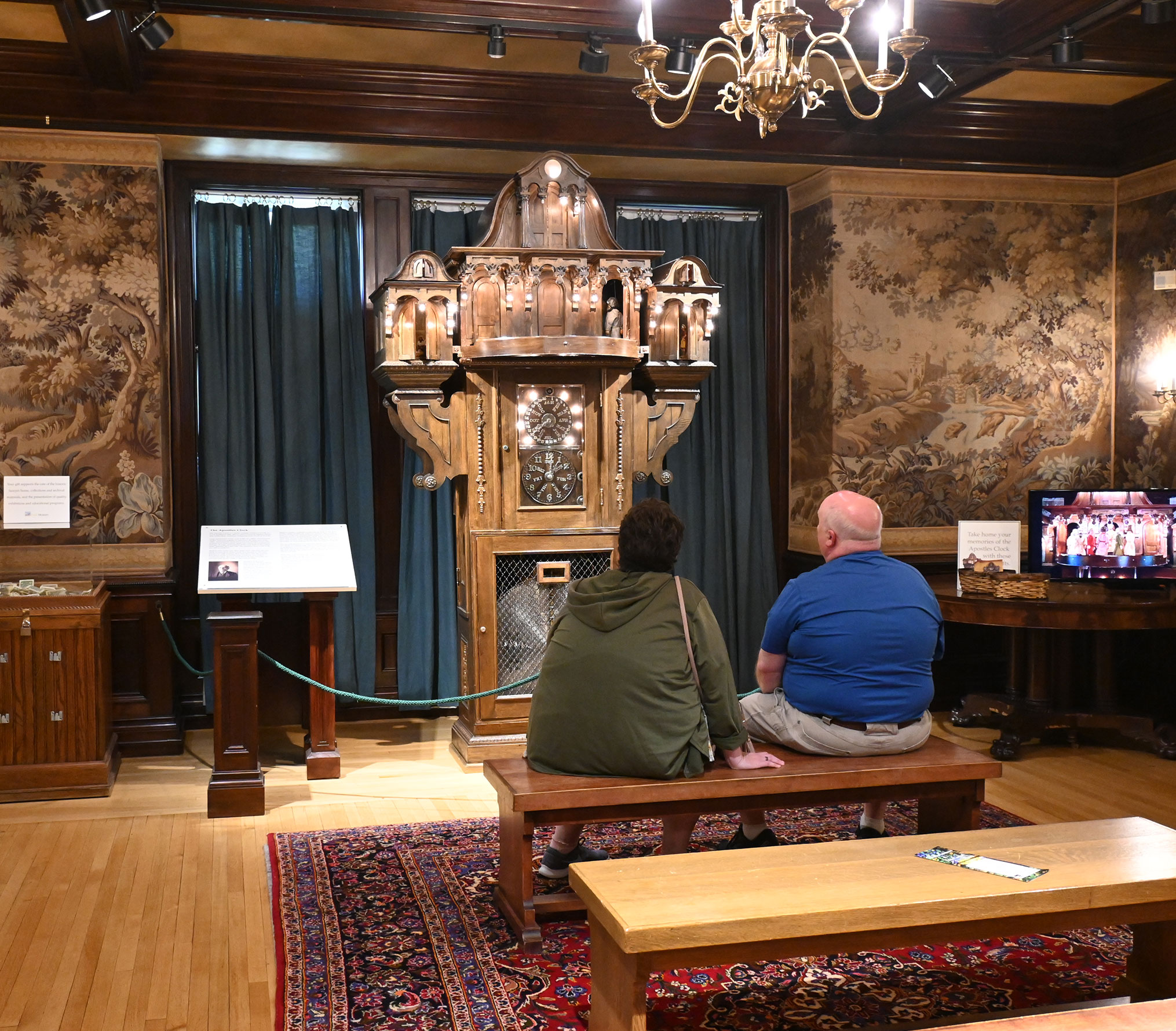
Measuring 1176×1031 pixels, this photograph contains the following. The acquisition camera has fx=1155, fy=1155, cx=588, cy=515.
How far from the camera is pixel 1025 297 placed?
21.7 feet

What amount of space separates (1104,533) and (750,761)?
332 centimetres

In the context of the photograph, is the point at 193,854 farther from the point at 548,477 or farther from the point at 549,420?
the point at 549,420

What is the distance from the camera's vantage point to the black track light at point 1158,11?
15.1 feet

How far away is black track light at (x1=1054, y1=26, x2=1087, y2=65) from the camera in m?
4.98

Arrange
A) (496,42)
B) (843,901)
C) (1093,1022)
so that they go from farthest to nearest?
(496,42), (843,901), (1093,1022)

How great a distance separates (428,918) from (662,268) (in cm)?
355

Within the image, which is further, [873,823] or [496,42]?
[496,42]

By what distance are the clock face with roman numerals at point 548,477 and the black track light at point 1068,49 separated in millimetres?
2824

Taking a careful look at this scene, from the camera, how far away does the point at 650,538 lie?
3402 millimetres

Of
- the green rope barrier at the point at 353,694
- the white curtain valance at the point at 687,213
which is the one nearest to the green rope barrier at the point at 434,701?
the green rope barrier at the point at 353,694

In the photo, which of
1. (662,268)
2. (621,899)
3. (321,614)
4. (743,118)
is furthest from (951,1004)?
(743,118)

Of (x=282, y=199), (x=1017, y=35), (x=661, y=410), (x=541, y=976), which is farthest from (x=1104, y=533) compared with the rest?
(x=282, y=199)

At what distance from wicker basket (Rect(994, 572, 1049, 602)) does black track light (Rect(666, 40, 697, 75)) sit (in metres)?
2.76

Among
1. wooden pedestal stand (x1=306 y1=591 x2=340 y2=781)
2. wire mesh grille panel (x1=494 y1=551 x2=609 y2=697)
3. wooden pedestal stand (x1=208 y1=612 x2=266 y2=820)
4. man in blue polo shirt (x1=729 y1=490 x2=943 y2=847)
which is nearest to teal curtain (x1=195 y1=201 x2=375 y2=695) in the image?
wooden pedestal stand (x1=306 y1=591 x2=340 y2=781)
